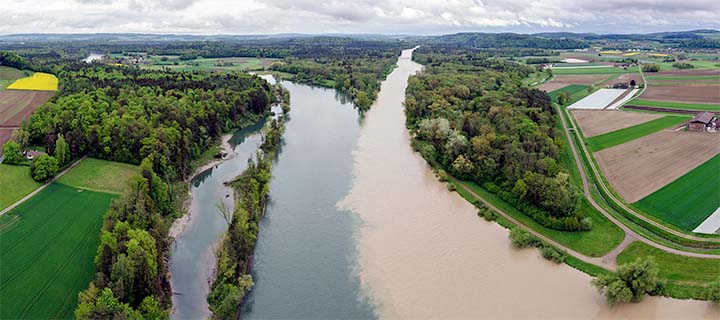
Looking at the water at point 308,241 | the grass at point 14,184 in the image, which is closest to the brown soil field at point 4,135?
the grass at point 14,184

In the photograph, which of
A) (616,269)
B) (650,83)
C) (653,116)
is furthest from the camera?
(650,83)

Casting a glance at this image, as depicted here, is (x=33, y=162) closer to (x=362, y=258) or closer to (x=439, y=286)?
(x=362, y=258)

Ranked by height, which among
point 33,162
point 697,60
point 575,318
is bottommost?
point 575,318

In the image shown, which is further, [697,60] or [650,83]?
[697,60]

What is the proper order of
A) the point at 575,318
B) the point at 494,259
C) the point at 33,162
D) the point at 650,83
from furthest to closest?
the point at 650,83
the point at 33,162
the point at 494,259
the point at 575,318

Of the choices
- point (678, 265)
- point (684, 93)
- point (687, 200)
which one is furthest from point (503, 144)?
point (684, 93)

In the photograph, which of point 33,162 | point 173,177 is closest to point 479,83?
point 173,177
